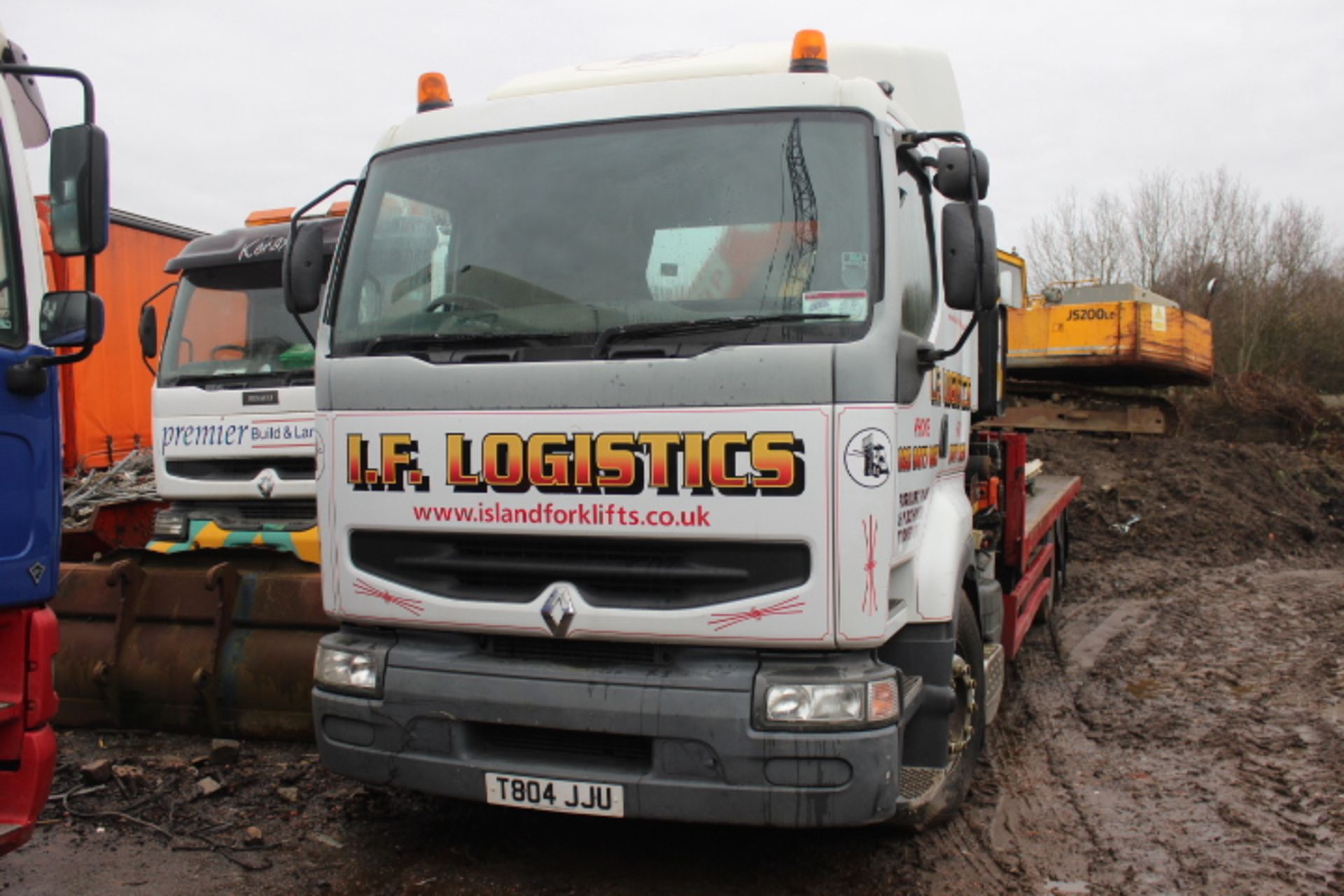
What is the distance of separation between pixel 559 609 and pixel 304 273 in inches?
67.8

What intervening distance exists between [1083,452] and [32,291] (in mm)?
14340

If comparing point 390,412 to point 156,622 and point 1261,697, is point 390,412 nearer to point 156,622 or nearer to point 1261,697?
point 156,622

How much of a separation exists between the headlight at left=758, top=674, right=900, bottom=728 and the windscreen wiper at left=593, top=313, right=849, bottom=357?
3.50ft

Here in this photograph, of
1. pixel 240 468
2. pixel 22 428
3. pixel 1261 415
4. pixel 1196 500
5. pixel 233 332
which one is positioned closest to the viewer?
pixel 22 428

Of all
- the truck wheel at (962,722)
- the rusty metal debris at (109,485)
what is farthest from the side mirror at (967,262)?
the rusty metal debris at (109,485)

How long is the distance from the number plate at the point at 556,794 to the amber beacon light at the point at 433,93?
7.84 ft

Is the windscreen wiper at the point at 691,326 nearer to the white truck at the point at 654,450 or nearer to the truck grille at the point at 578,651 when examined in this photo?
the white truck at the point at 654,450

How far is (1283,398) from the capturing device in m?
20.9

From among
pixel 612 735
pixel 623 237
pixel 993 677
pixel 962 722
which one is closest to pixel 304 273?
pixel 623 237

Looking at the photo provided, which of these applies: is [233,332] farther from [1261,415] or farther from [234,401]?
[1261,415]

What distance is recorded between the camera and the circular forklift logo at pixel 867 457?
3.24 metres

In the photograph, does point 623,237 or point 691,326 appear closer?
point 691,326

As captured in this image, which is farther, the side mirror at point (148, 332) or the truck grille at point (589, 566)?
the side mirror at point (148, 332)

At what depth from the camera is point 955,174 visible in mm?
3561
